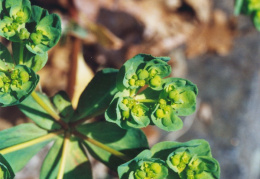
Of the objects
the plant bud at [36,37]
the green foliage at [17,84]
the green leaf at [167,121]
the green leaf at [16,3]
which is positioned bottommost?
the green leaf at [167,121]

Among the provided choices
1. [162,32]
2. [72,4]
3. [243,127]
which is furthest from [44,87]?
[243,127]

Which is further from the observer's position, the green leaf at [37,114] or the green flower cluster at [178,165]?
the green leaf at [37,114]

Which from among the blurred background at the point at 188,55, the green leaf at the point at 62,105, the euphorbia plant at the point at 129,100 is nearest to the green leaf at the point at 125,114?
the euphorbia plant at the point at 129,100

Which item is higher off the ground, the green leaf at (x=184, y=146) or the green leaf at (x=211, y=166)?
the green leaf at (x=184, y=146)

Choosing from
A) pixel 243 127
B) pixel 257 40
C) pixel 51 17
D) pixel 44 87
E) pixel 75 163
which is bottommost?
pixel 75 163

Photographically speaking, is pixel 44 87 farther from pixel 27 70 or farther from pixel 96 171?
pixel 27 70

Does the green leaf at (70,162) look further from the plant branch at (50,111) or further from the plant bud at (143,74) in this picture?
the plant bud at (143,74)

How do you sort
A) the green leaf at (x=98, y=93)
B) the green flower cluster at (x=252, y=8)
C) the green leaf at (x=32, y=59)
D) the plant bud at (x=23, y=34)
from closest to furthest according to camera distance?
the plant bud at (x=23, y=34) → the green leaf at (x=32, y=59) → the green leaf at (x=98, y=93) → the green flower cluster at (x=252, y=8)

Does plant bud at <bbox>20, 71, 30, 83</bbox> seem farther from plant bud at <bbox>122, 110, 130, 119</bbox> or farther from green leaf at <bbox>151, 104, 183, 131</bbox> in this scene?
green leaf at <bbox>151, 104, 183, 131</bbox>
